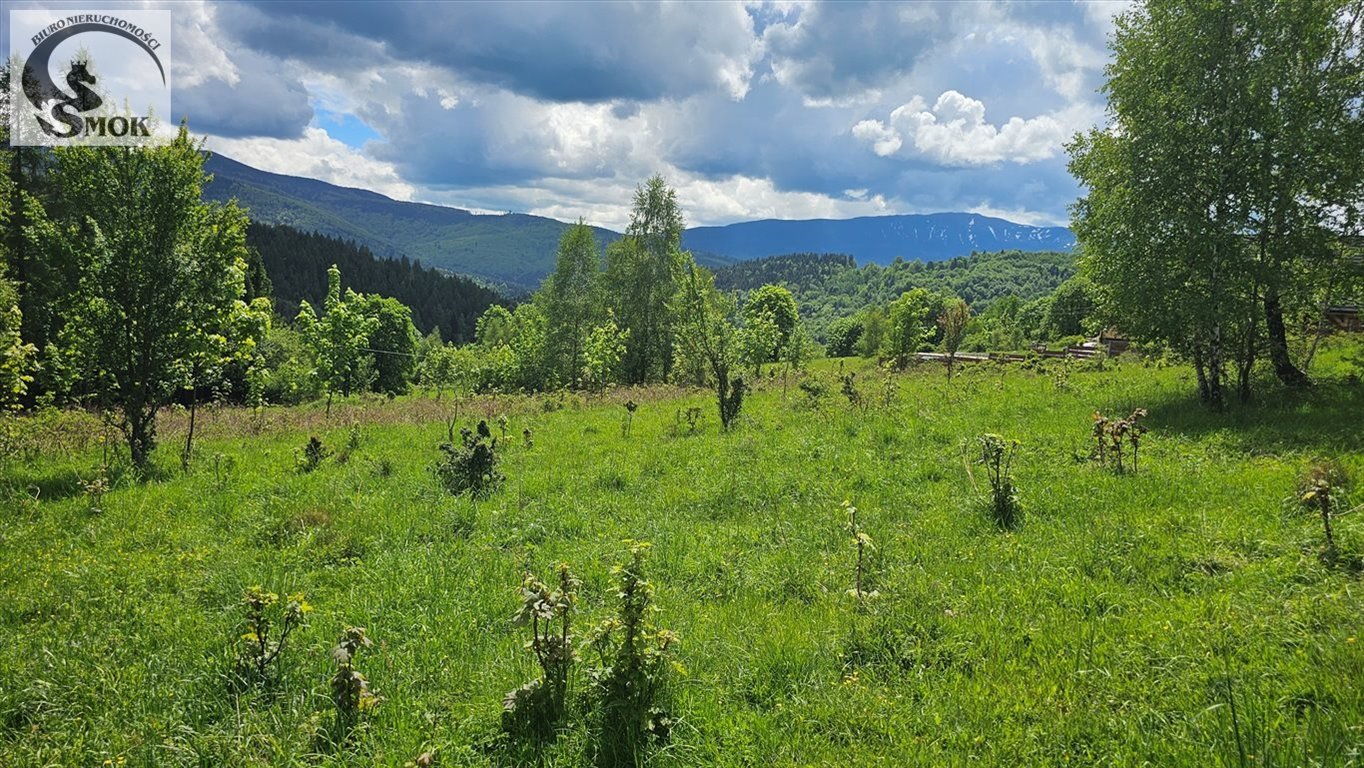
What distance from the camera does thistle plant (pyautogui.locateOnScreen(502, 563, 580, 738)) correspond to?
4.10 m

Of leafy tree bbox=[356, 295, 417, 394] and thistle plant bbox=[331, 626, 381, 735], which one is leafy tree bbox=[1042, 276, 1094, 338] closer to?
leafy tree bbox=[356, 295, 417, 394]

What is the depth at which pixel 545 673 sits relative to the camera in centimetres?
426

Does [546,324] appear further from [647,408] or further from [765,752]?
[765,752]

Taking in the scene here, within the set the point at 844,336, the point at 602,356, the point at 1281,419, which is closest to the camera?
the point at 1281,419

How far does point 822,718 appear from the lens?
13.9 ft

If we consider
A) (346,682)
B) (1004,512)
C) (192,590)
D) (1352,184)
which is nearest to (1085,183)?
(1352,184)

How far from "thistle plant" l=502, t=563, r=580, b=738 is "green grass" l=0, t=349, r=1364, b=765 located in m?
0.21

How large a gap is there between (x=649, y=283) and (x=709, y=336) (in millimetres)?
22733

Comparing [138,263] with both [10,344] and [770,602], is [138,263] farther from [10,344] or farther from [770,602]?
[770,602]

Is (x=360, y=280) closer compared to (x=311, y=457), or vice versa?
(x=311, y=457)

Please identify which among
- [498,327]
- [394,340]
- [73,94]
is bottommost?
[394,340]

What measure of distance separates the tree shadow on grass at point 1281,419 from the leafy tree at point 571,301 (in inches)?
1259

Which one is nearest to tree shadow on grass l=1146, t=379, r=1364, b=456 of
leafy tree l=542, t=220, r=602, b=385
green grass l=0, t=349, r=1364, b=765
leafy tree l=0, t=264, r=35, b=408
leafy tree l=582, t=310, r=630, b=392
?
green grass l=0, t=349, r=1364, b=765

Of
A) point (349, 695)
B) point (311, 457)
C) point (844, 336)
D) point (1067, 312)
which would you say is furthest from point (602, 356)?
point (844, 336)
